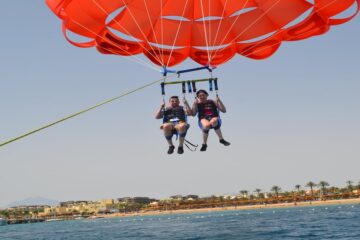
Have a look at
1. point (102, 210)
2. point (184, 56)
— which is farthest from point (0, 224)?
point (184, 56)

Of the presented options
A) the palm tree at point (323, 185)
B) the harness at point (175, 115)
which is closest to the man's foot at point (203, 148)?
the harness at point (175, 115)

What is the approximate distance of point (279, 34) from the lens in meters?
15.0

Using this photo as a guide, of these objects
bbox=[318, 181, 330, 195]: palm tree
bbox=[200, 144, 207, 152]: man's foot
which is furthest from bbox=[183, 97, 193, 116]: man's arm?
bbox=[318, 181, 330, 195]: palm tree

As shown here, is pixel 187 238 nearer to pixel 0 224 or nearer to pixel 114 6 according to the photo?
pixel 114 6

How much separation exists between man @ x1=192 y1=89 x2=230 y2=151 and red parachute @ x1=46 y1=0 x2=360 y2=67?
2417mm

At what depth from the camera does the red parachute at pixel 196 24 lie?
14.0 m

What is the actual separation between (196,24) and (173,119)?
17.0 ft

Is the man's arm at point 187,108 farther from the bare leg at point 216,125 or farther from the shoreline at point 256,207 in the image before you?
the shoreline at point 256,207

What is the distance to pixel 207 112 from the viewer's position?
12.1 m

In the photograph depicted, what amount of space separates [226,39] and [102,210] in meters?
161

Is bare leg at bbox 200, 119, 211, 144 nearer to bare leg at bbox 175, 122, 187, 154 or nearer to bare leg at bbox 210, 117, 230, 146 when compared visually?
bare leg at bbox 210, 117, 230, 146

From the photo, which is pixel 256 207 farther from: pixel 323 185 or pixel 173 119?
pixel 173 119

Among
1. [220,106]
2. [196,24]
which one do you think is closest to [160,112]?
[220,106]

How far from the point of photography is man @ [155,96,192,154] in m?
11.8
